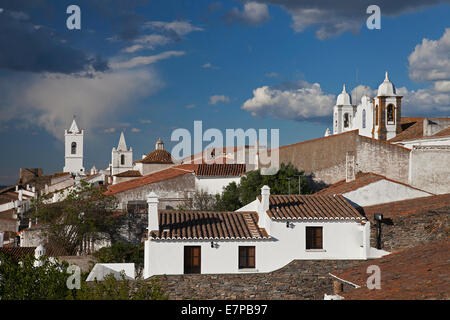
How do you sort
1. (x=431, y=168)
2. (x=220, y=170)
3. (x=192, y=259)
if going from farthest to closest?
(x=220, y=170), (x=431, y=168), (x=192, y=259)

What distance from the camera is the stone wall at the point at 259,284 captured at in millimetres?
18766

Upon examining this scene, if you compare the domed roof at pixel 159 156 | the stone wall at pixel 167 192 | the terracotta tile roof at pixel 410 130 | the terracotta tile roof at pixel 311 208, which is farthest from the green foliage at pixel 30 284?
the domed roof at pixel 159 156

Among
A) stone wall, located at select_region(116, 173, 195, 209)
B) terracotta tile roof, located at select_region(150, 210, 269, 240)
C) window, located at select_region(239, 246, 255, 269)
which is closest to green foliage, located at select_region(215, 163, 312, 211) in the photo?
stone wall, located at select_region(116, 173, 195, 209)

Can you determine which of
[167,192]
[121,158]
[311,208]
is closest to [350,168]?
[311,208]

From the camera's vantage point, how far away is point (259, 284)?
19.3 meters

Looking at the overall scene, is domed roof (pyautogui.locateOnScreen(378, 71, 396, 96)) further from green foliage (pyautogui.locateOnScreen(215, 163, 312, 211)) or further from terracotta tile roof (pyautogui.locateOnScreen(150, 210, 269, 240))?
terracotta tile roof (pyautogui.locateOnScreen(150, 210, 269, 240))

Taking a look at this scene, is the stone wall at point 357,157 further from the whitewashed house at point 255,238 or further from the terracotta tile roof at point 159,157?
the terracotta tile roof at point 159,157

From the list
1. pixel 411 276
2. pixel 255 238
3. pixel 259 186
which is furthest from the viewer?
pixel 259 186

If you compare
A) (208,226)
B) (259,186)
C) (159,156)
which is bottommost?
(208,226)

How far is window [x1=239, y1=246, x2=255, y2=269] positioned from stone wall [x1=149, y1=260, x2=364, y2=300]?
47 centimetres

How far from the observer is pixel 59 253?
29.2 metres

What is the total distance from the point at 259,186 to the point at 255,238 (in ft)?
40.2

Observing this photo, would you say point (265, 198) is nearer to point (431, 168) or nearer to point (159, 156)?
point (431, 168)
